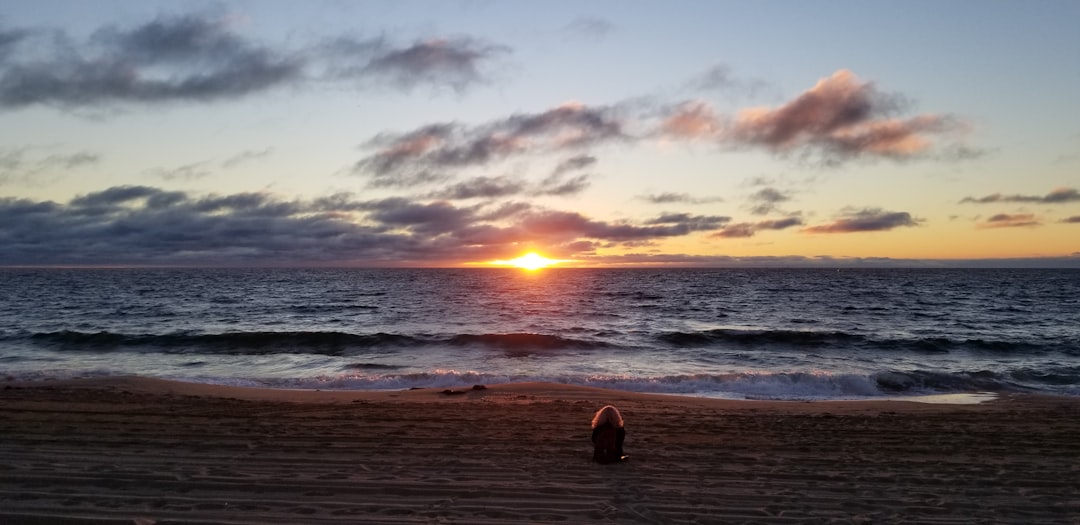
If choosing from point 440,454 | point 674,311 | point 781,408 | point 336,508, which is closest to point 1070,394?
point 781,408

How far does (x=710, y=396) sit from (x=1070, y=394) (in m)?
9.87

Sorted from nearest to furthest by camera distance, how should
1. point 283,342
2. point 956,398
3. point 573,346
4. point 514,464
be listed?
point 514,464, point 956,398, point 573,346, point 283,342

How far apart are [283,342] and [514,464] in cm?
2322

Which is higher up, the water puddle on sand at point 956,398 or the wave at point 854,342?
the water puddle on sand at point 956,398

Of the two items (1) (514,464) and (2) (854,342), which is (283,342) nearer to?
(1) (514,464)

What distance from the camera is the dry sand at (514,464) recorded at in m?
6.22

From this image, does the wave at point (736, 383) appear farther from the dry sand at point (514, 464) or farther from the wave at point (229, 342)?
the wave at point (229, 342)

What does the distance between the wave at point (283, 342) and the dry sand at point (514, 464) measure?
1397cm

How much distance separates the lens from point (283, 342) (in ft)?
92.0

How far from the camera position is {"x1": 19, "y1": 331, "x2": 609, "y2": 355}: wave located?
1027 inches

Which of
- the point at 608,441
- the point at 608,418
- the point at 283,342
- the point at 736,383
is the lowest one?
the point at 283,342

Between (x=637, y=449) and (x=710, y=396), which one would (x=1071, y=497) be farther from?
(x=710, y=396)

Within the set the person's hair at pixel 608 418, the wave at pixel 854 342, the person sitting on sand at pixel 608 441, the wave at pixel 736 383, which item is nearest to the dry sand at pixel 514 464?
the person sitting on sand at pixel 608 441

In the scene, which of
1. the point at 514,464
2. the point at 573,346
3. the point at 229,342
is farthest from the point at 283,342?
the point at 514,464
